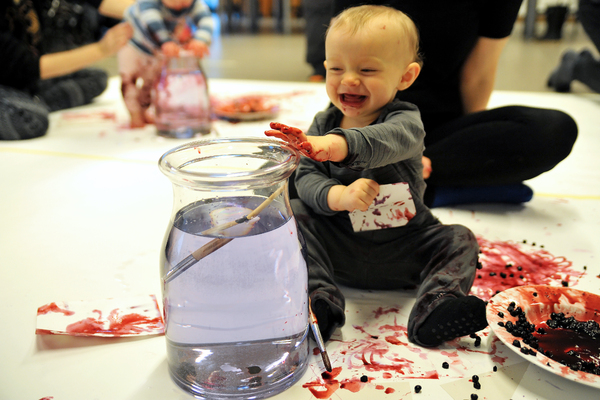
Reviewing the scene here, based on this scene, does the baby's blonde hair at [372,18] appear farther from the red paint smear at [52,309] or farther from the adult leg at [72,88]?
the adult leg at [72,88]

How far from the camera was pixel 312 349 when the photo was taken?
685mm

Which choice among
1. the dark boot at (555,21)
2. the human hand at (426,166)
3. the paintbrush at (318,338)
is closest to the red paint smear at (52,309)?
the paintbrush at (318,338)

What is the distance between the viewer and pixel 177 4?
1.74 meters

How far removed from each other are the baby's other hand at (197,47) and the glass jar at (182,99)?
1.4 inches

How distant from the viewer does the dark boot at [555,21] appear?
4730mm

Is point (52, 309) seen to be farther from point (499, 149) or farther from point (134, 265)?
point (499, 149)

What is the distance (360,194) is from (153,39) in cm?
131

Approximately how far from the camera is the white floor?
2.04 ft

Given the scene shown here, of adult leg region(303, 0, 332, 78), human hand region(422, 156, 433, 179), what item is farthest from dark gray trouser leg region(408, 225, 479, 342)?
adult leg region(303, 0, 332, 78)

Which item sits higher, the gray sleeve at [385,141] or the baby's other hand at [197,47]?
the gray sleeve at [385,141]

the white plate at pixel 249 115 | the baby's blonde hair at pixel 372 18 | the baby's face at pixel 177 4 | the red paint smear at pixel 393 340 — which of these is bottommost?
the white plate at pixel 249 115

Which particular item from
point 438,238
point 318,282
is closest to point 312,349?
point 318,282

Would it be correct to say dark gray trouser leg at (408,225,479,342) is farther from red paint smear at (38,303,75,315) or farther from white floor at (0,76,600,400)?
red paint smear at (38,303,75,315)

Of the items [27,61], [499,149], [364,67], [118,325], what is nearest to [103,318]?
[118,325]
